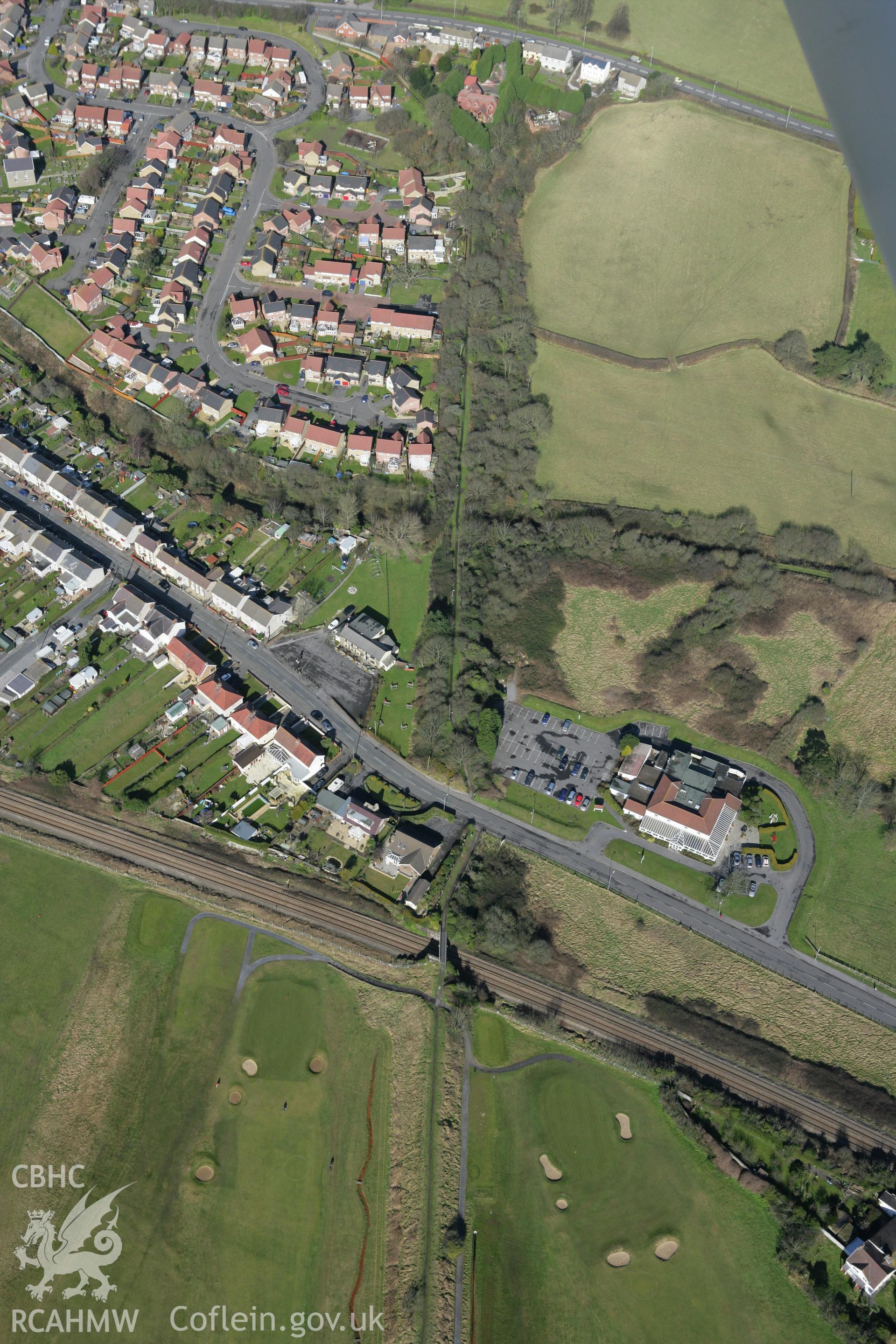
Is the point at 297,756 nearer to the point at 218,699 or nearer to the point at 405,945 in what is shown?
the point at 218,699

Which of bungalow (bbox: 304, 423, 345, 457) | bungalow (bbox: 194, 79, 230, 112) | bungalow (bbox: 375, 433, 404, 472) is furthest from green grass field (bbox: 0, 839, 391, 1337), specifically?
bungalow (bbox: 194, 79, 230, 112)

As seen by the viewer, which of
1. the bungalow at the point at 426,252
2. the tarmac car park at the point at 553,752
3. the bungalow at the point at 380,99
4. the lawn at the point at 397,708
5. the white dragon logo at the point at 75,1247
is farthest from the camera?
the bungalow at the point at 380,99

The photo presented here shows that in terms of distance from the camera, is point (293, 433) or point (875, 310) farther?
point (875, 310)

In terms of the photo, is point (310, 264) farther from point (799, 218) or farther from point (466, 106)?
point (799, 218)

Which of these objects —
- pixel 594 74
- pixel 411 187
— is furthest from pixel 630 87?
pixel 411 187

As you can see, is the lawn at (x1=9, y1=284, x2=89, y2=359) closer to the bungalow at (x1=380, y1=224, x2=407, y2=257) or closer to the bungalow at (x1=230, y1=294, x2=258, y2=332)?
the bungalow at (x1=230, y1=294, x2=258, y2=332)

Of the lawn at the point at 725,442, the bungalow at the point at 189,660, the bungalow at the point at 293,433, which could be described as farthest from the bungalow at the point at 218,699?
the lawn at the point at 725,442

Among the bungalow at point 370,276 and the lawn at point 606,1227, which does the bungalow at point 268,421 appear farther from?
the lawn at point 606,1227
